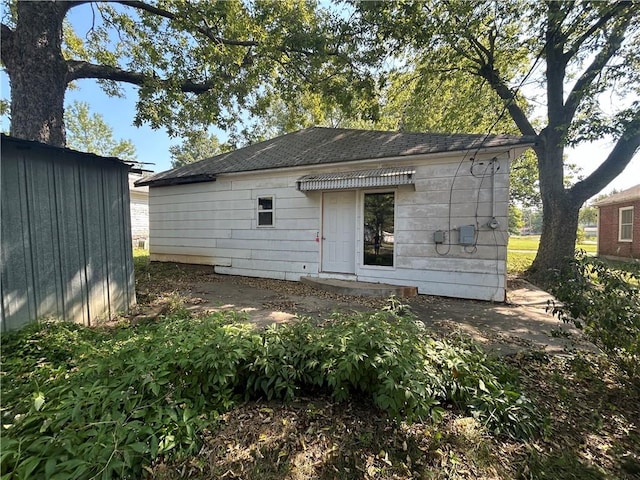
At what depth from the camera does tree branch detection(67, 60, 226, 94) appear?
22.1ft

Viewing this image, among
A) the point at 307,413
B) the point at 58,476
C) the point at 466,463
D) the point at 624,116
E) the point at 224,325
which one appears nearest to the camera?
the point at 58,476

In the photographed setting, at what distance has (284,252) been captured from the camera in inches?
329

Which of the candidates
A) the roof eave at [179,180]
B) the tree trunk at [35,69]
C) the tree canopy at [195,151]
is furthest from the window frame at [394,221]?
the tree canopy at [195,151]

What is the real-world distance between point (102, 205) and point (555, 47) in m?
11.7

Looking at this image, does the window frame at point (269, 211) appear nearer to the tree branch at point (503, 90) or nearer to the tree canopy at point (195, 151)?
the tree branch at point (503, 90)

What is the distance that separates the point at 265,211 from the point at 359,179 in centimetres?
334

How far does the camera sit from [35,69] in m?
6.04

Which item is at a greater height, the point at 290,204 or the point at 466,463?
the point at 290,204

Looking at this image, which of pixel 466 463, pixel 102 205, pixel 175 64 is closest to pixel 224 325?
pixel 466 463

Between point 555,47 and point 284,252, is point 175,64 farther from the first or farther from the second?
point 555,47

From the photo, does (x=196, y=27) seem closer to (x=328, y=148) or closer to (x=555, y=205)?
(x=328, y=148)

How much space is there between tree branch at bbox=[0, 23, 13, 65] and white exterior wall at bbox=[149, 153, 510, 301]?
492 cm

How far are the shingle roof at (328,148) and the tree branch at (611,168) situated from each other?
13.4 ft

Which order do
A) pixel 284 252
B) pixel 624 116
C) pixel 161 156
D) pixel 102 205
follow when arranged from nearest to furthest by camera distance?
pixel 102 205
pixel 624 116
pixel 284 252
pixel 161 156
